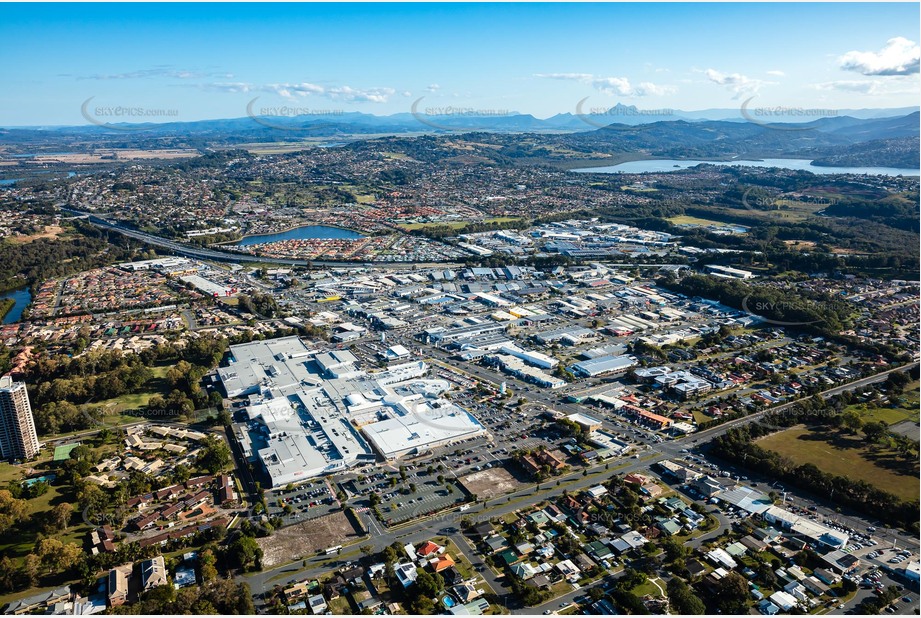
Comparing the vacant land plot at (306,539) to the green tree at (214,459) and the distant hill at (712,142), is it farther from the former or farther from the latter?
the distant hill at (712,142)

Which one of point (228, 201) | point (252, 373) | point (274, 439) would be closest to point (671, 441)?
point (274, 439)

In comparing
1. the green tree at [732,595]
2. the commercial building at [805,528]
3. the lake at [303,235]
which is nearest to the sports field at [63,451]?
the green tree at [732,595]

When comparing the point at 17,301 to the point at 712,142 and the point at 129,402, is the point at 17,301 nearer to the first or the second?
the point at 129,402

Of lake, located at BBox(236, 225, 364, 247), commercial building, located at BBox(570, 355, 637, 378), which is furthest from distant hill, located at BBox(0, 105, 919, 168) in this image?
commercial building, located at BBox(570, 355, 637, 378)

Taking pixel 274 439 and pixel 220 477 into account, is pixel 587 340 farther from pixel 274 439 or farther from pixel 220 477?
pixel 220 477

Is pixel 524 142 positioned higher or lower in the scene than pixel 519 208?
higher

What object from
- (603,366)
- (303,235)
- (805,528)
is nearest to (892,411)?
(805,528)
